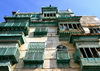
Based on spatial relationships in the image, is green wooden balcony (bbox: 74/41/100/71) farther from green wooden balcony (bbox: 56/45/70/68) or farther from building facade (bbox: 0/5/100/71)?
green wooden balcony (bbox: 56/45/70/68)

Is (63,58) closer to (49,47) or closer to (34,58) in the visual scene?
(49,47)

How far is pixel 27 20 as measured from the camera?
54.1 feet

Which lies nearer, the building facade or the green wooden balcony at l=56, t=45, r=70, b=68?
the building facade

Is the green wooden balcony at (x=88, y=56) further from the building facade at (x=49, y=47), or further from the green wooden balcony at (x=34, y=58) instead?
the green wooden balcony at (x=34, y=58)

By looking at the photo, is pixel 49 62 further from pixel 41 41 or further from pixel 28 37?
pixel 28 37

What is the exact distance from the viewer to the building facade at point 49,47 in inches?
390

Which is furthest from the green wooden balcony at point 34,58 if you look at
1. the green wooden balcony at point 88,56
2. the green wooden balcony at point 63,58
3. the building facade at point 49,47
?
the green wooden balcony at point 88,56

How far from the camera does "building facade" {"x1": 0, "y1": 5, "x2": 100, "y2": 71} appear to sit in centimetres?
991


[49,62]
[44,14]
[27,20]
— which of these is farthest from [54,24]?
[49,62]

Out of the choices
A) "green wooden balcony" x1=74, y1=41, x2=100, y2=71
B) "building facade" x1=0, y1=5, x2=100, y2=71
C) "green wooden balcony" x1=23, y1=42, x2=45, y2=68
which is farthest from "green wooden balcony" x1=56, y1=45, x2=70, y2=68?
"green wooden balcony" x1=23, y1=42, x2=45, y2=68

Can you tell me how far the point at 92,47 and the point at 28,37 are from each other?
726cm

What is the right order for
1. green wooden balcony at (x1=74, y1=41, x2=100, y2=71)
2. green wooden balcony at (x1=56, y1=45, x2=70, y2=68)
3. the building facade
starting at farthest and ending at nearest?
green wooden balcony at (x1=56, y1=45, x2=70, y2=68) < the building facade < green wooden balcony at (x1=74, y1=41, x2=100, y2=71)

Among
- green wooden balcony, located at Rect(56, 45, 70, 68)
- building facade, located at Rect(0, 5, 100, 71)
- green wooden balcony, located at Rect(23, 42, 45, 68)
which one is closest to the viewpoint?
building facade, located at Rect(0, 5, 100, 71)

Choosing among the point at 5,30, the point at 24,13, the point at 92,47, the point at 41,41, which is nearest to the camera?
the point at 92,47
